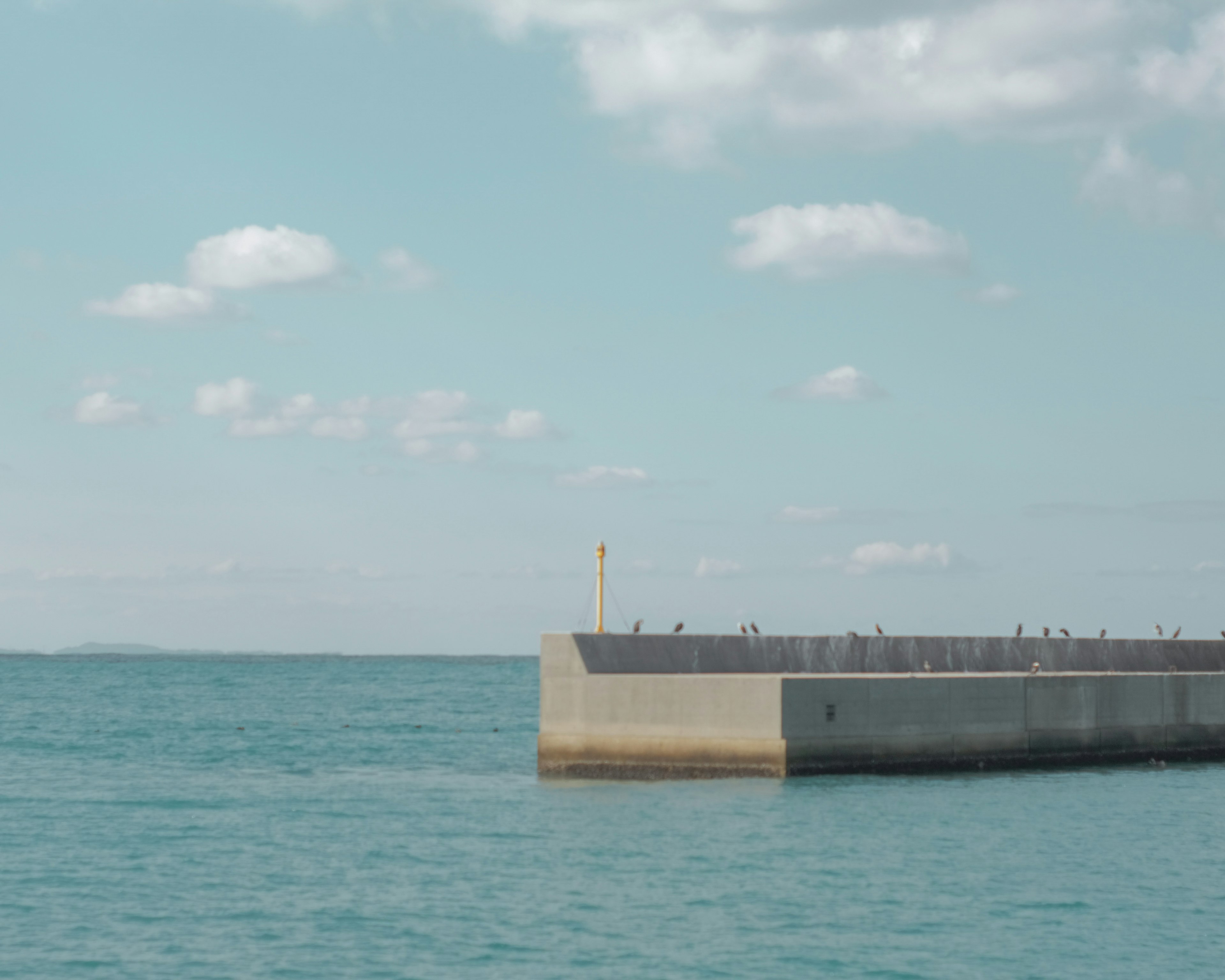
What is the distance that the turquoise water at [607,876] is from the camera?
Result: 1759 cm

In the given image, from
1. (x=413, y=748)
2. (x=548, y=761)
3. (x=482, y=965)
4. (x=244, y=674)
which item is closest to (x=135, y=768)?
(x=413, y=748)

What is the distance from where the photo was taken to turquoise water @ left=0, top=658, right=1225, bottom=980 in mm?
17594

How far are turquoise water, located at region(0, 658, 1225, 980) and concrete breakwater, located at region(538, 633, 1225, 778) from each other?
647 mm

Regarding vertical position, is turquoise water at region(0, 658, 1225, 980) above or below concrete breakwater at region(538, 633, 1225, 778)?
below

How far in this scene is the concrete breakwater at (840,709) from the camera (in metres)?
29.5

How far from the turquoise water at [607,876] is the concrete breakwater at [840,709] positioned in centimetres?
65

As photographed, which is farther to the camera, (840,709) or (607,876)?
(840,709)

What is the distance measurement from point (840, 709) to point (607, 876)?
9.34 meters

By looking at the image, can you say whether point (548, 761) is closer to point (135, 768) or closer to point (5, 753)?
point (135, 768)

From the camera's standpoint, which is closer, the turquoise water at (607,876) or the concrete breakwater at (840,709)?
the turquoise water at (607,876)

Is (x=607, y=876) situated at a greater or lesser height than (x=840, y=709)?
lesser

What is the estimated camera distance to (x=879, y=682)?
30422 millimetres

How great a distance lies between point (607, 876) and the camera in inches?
871

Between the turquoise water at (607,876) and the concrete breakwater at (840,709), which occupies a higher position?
the concrete breakwater at (840,709)
